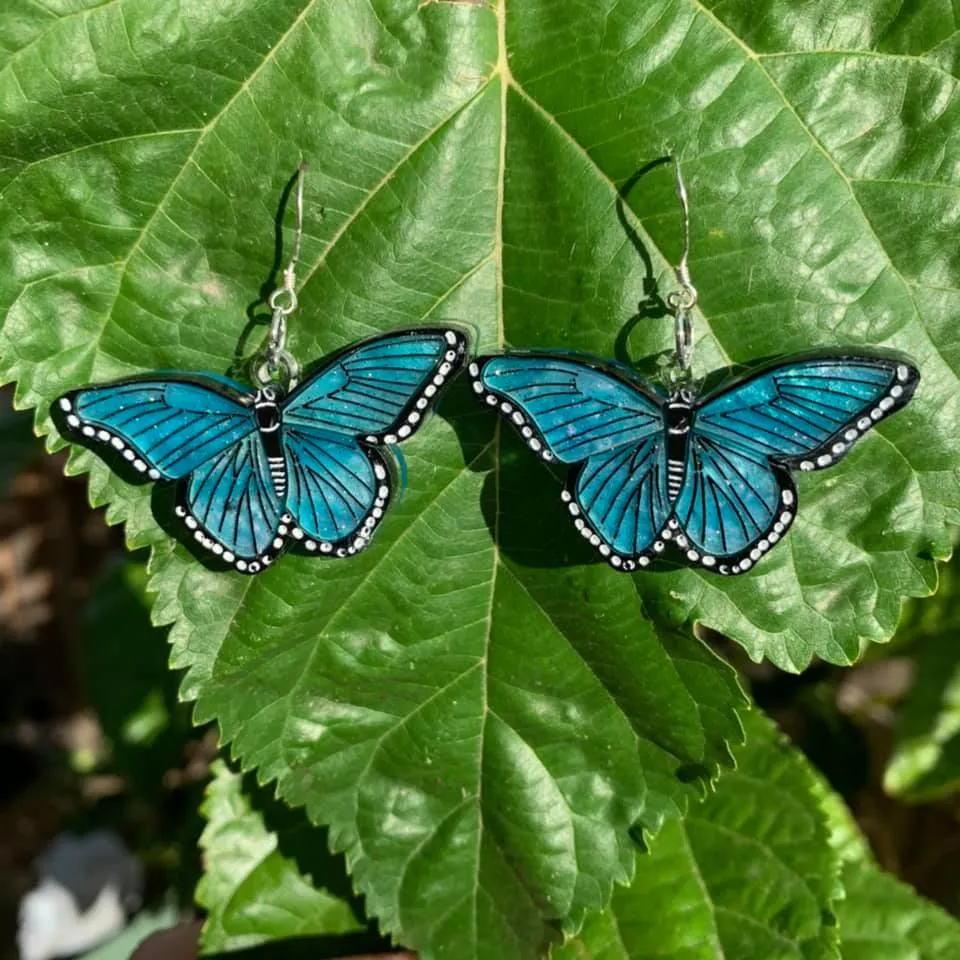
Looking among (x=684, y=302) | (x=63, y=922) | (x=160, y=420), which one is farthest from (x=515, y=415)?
(x=63, y=922)

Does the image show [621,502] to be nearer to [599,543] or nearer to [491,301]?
[599,543]

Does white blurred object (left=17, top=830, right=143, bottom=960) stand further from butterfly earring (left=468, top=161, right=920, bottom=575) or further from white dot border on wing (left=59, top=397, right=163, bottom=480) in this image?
butterfly earring (left=468, top=161, right=920, bottom=575)

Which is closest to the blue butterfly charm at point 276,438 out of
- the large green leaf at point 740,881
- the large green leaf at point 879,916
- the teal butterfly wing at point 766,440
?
the teal butterfly wing at point 766,440

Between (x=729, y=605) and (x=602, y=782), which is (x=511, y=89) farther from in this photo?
(x=602, y=782)

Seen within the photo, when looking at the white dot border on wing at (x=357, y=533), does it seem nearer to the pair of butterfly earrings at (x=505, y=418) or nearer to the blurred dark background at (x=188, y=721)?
the pair of butterfly earrings at (x=505, y=418)

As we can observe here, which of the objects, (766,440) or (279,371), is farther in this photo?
(279,371)

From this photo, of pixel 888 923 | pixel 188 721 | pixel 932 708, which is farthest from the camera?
pixel 188 721

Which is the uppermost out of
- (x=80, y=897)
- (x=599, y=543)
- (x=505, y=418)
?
(x=505, y=418)

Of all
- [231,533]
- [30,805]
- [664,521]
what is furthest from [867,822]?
[30,805]
